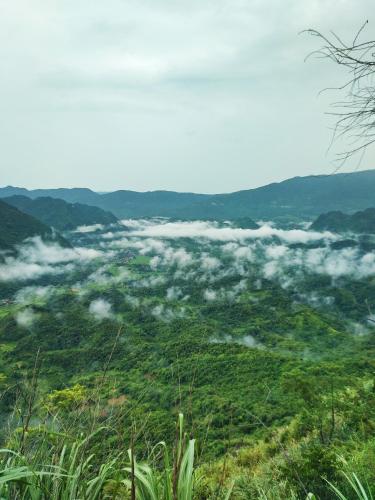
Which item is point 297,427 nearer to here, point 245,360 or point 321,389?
point 321,389

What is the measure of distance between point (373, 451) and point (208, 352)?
103 meters

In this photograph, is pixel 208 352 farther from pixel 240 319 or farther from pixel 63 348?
pixel 240 319

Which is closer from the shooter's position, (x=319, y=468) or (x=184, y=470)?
(x=184, y=470)

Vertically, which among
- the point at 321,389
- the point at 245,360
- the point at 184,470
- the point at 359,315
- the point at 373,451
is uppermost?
the point at 184,470

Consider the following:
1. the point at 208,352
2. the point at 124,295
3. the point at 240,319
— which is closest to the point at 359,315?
the point at 240,319

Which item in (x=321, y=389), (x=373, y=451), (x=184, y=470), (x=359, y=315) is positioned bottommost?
(x=359, y=315)

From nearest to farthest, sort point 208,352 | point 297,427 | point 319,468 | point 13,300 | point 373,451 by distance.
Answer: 1. point 319,468
2. point 373,451
3. point 297,427
4. point 208,352
5. point 13,300

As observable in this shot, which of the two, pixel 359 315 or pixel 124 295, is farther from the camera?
pixel 124 295

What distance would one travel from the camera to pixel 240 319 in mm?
164500

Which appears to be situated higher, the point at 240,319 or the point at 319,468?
the point at 319,468

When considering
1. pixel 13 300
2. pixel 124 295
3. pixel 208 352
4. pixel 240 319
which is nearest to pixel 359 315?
pixel 240 319

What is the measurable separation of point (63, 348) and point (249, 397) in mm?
77678

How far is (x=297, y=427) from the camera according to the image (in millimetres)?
10633

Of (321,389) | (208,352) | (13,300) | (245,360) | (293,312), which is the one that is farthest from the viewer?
(13,300)
